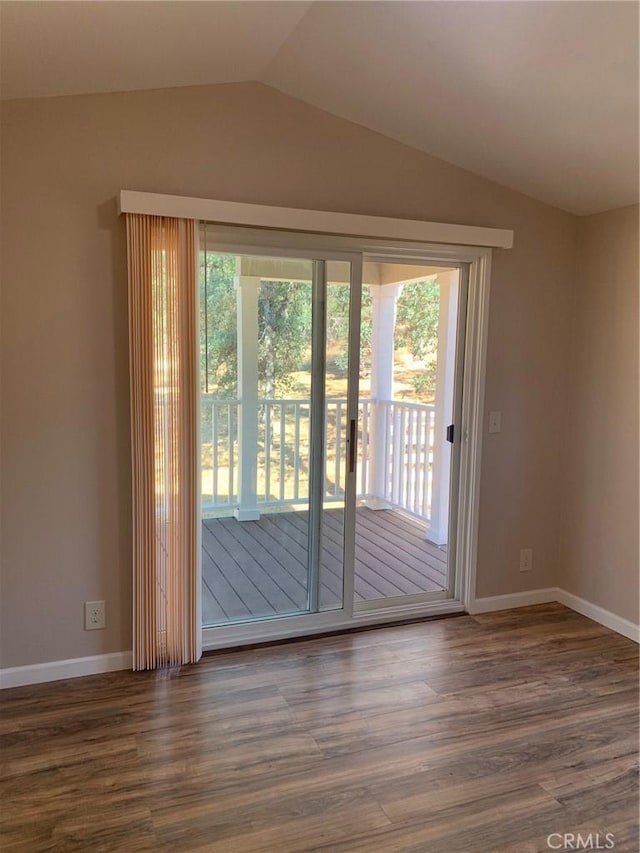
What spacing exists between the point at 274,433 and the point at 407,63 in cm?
174

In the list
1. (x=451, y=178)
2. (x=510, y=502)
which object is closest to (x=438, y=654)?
(x=510, y=502)

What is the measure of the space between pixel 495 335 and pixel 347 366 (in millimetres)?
892

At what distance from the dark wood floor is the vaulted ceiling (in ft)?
7.97

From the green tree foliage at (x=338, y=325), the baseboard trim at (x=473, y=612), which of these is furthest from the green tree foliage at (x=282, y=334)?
the baseboard trim at (x=473, y=612)

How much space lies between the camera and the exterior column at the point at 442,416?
450 cm

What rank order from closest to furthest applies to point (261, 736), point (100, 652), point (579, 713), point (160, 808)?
point (160, 808) → point (261, 736) → point (579, 713) → point (100, 652)

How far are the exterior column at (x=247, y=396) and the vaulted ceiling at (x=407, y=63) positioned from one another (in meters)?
0.93

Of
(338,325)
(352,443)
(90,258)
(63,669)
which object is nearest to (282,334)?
(338,325)

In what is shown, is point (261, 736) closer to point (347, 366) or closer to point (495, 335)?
point (347, 366)

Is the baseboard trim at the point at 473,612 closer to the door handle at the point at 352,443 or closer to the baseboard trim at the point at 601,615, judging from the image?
the baseboard trim at the point at 601,615

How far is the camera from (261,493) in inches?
125

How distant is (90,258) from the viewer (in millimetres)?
2646

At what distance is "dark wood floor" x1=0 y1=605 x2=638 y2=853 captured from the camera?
6.28ft

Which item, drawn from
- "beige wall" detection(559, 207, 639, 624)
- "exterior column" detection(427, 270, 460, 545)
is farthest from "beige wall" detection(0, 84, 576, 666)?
"exterior column" detection(427, 270, 460, 545)
